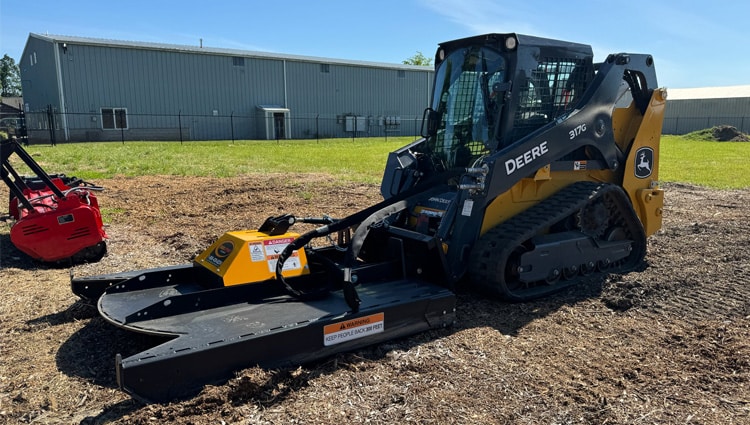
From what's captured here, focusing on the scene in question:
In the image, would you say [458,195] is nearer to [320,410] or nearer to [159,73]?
[320,410]

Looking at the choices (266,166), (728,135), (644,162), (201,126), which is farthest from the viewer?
(728,135)

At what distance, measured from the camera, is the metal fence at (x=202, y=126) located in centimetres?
3145

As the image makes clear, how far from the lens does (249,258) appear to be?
4.31 m

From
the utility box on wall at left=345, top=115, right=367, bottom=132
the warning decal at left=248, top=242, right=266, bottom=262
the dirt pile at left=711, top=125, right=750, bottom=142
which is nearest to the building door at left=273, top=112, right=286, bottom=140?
the utility box on wall at left=345, top=115, right=367, bottom=132

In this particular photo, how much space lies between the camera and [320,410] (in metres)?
3.32

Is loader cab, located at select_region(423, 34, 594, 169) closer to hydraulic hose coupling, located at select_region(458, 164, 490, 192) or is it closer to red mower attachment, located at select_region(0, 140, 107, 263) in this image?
hydraulic hose coupling, located at select_region(458, 164, 490, 192)

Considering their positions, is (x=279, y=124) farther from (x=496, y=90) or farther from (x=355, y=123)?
(x=496, y=90)

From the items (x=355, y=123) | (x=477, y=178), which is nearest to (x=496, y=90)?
(x=477, y=178)

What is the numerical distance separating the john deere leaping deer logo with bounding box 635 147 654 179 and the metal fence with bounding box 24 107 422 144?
2799cm

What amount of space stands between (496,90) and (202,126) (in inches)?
1279

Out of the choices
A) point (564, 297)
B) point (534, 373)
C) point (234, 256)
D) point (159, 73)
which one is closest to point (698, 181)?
point (564, 297)

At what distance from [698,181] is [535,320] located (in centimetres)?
1186

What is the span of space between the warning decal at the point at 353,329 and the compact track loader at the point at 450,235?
0.01 meters

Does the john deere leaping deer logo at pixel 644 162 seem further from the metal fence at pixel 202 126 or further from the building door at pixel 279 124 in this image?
the building door at pixel 279 124
